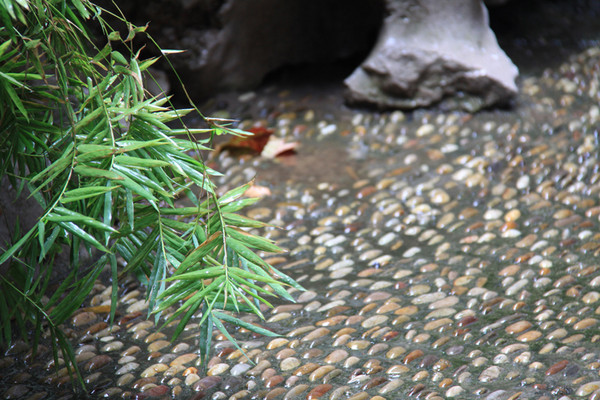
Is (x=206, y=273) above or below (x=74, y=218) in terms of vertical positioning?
below

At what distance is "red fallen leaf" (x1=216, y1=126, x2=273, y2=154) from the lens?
9.04 feet

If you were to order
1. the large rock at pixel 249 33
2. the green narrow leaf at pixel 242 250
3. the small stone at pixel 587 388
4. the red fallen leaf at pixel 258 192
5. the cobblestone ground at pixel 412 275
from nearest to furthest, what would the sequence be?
the green narrow leaf at pixel 242 250 < the small stone at pixel 587 388 < the cobblestone ground at pixel 412 275 < the red fallen leaf at pixel 258 192 < the large rock at pixel 249 33

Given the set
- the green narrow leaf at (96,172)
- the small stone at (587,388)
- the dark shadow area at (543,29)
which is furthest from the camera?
the dark shadow area at (543,29)

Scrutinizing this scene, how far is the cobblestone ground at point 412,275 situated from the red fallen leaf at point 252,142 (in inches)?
2.3

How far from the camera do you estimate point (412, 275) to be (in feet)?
6.45

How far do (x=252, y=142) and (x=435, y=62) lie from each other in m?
0.97

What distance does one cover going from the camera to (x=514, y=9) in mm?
3785

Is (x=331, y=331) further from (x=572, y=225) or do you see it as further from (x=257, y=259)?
(x=572, y=225)

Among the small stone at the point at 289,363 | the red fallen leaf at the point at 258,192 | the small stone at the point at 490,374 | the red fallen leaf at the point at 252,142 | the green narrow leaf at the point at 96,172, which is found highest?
the green narrow leaf at the point at 96,172

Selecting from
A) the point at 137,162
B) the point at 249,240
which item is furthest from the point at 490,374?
the point at 137,162

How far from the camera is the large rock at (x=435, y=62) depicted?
296 centimetres

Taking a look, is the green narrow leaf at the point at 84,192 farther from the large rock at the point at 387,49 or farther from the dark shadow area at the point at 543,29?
the dark shadow area at the point at 543,29

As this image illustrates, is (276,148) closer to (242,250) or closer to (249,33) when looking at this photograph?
(249,33)

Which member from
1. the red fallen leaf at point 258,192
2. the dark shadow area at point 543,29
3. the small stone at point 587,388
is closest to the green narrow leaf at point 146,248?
the small stone at point 587,388
